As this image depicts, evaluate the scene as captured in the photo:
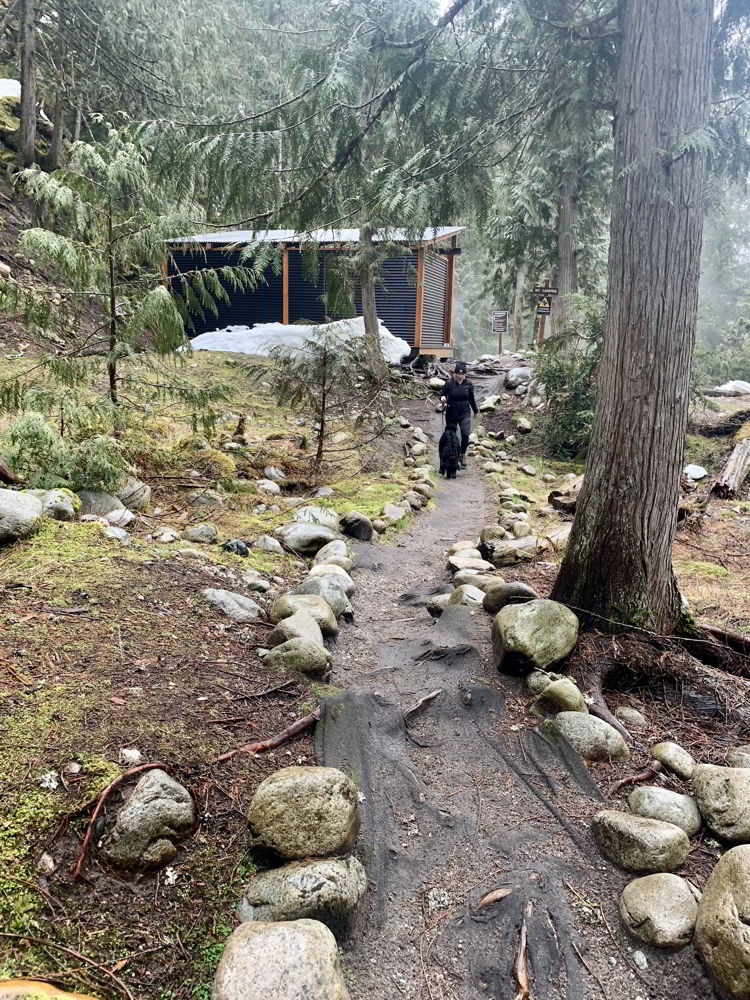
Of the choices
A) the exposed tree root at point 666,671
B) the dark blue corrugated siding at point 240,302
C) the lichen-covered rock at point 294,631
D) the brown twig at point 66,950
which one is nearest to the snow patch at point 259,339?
the dark blue corrugated siding at point 240,302

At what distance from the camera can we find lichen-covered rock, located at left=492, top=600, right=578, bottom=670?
3.80 metres

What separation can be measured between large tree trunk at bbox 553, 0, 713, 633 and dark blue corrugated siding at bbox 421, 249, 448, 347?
53.0 ft

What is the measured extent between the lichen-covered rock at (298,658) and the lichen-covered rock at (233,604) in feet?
1.81

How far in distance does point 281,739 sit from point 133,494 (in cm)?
383

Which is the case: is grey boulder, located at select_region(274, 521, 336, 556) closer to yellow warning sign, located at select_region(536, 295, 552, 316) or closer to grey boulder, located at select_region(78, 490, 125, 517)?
grey boulder, located at select_region(78, 490, 125, 517)

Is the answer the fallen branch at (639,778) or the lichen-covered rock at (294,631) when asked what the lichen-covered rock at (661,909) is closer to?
the fallen branch at (639,778)

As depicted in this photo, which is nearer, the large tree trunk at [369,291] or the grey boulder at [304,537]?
the large tree trunk at [369,291]

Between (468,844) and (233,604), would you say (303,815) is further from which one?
(233,604)

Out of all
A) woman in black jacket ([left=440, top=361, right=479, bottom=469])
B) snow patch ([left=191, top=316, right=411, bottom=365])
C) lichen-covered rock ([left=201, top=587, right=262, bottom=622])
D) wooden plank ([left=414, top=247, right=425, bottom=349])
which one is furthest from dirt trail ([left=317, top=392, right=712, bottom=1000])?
wooden plank ([left=414, top=247, right=425, bottom=349])

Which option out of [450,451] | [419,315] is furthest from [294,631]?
[419,315]

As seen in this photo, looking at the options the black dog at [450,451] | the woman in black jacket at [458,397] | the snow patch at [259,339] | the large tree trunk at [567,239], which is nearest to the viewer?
the woman in black jacket at [458,397]

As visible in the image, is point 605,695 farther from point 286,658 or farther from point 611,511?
point 286,658

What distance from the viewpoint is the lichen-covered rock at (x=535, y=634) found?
150 inches

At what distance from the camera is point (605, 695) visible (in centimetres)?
385
